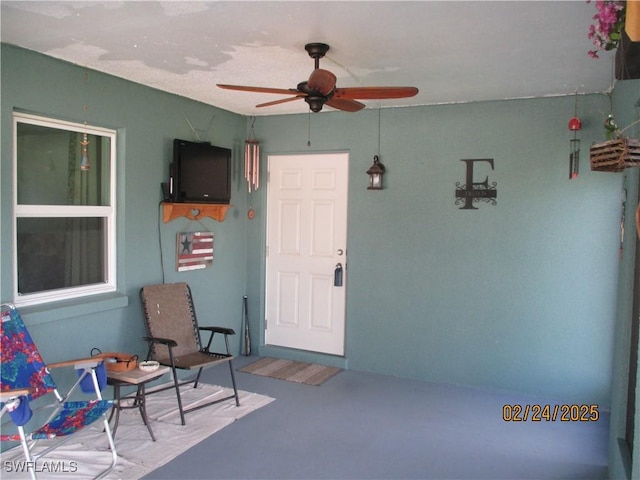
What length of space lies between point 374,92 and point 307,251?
104 inches

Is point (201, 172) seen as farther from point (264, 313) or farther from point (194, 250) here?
point (264, 313)

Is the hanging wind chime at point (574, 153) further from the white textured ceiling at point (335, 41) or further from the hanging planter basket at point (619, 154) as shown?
the hanging planter basket at point (619, 154)

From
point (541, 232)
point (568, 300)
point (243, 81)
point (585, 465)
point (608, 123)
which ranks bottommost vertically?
point (585, 465)

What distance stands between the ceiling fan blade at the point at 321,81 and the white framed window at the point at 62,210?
1.93 metres

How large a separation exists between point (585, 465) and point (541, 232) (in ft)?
5.99

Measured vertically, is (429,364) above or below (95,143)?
below

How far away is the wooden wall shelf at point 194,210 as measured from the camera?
446 cm

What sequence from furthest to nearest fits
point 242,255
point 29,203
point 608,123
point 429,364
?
point 242,255, point 429,364, point 29,203, point 608,123

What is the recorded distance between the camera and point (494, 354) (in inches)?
178

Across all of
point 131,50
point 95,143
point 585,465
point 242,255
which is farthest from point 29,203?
point 585,465

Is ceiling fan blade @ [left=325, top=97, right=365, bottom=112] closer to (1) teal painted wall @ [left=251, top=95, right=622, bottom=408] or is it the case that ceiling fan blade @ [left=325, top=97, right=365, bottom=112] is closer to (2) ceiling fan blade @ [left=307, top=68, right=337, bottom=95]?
(2) ceiling fan blade @ [left=307, top=68, right=337, bottom=95]

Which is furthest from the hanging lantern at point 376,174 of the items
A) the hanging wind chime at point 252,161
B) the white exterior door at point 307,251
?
the hanging wind chime at point 252,161

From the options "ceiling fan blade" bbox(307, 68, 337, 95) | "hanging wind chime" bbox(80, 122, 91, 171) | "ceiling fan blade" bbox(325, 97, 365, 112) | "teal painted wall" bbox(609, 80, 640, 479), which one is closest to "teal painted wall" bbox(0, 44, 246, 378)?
"hanging wind chime" bbox(80, 122, 91, 171)

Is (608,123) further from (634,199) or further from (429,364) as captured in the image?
(429,364)
